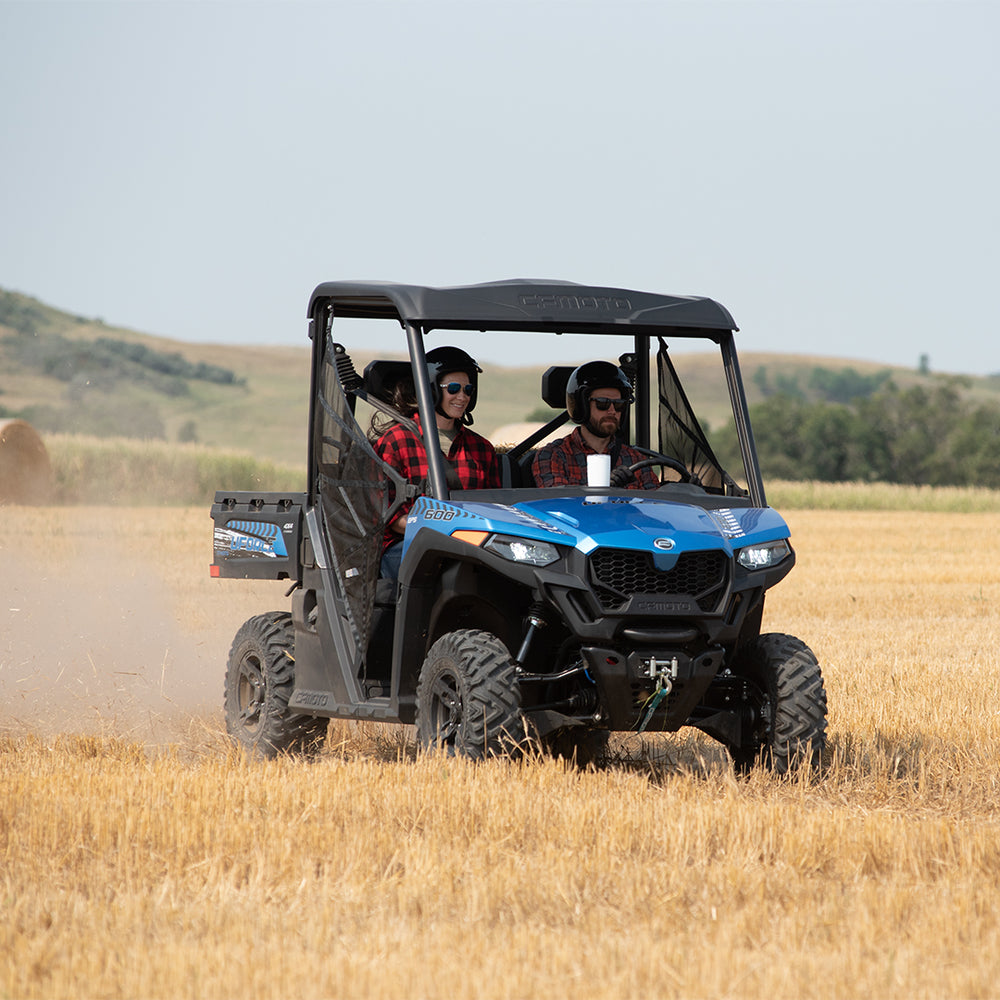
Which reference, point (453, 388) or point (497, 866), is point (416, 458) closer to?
point (453, 388)

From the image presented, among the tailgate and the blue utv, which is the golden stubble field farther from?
the tailgate

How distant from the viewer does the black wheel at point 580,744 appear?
878 cm

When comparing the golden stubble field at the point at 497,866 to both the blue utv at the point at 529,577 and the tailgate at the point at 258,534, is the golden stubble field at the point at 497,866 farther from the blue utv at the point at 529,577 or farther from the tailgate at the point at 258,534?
the tailgate at the point at 258,534

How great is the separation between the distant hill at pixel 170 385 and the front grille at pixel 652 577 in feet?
191

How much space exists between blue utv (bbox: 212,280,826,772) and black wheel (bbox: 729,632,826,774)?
11 millimetres

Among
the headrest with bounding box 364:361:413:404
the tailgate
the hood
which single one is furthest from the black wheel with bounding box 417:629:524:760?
the tailgate

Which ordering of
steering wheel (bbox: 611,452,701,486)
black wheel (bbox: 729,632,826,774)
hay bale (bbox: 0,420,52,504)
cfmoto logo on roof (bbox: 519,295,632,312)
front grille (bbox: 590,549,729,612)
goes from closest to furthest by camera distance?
front grille (bbox: 590,549,729,612)
black wheel (bbox: 729,632,826,774)
cfmoto logo on roof (bbox: 519,295,632,312)
steering wheel (bbox: 611,452,701,486)
hay bale (bbox: 0,420,52,504)

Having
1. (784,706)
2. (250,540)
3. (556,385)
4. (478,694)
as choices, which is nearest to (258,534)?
(250,540)

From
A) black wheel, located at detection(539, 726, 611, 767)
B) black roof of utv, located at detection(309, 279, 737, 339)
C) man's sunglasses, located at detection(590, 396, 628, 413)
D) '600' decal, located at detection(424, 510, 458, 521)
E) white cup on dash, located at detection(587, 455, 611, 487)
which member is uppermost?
black roof of utv, located at detection(309, 279, 737, 339)

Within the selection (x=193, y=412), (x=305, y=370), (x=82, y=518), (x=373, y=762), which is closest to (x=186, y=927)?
(x=373, y=762)

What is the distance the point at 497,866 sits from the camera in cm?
581

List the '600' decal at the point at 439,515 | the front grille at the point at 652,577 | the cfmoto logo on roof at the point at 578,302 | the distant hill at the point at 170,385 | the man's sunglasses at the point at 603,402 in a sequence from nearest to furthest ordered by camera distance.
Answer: the front grille at the point at 652,577, the '600' decal at the point at 439,515, the cfmoto logo on roof at the point at 578,302, the man's sunglasses at the point at 603,402, the distant hill at the point at 170,385

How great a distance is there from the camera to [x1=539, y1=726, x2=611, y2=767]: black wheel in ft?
28.8

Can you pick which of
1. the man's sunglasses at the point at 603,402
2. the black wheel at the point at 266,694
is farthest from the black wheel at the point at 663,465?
the black wheel at the point at 266,694
